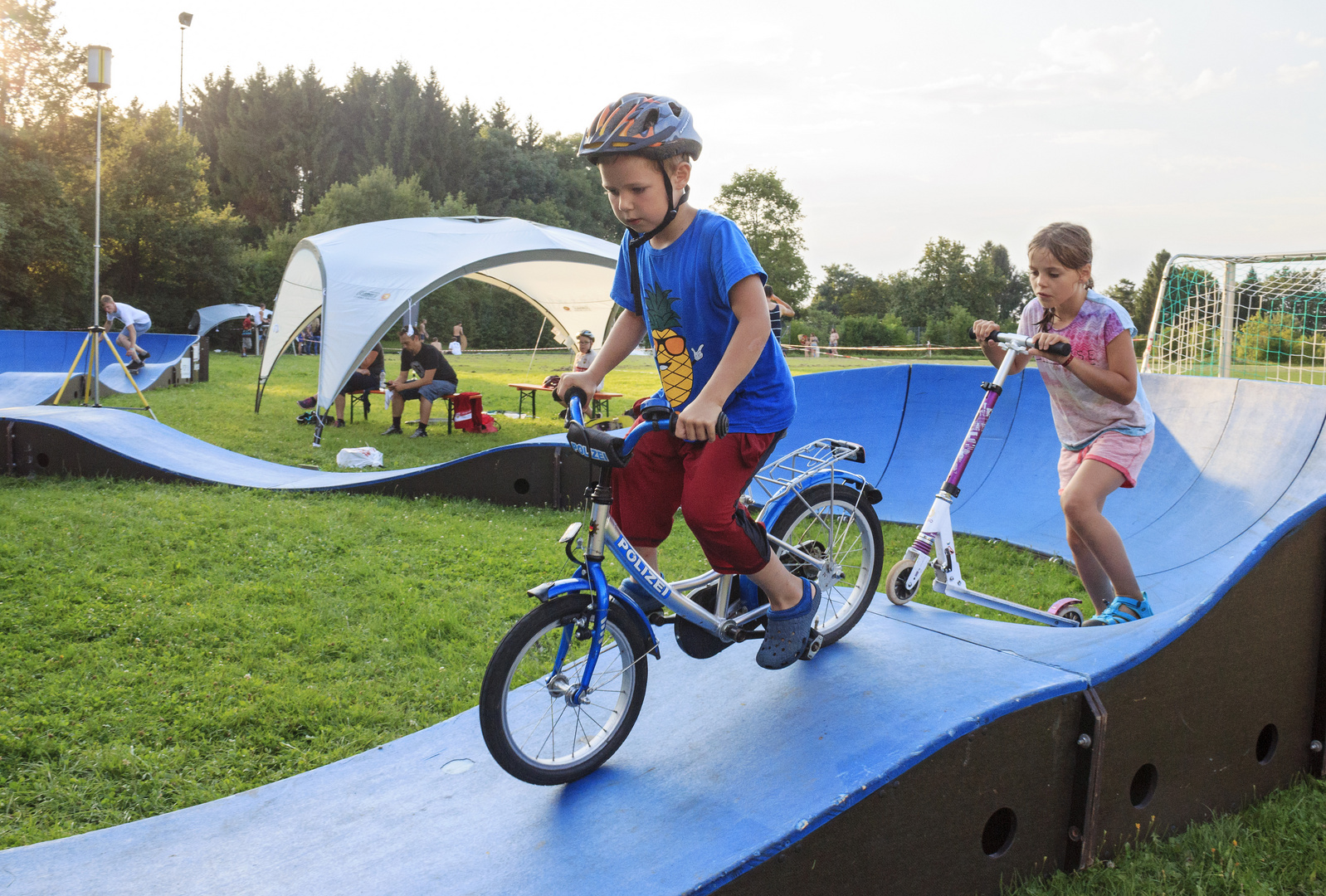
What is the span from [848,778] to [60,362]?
24.2m

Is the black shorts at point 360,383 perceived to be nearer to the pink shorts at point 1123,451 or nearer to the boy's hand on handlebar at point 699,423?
the pink shorts at point 1123,451

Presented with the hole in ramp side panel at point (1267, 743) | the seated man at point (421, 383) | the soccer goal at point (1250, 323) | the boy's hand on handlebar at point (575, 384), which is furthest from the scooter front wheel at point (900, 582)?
the seated man at point (421, 383)

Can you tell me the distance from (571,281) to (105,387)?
902 centimetres

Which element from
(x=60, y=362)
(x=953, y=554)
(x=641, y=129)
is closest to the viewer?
(x=641, y=129)

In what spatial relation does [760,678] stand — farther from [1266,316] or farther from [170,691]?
[1266,316]

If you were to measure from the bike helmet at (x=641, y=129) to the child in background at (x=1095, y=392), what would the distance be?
1.97m

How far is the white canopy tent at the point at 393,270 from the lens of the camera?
13094 millimetres

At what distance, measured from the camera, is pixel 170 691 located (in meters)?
4.11

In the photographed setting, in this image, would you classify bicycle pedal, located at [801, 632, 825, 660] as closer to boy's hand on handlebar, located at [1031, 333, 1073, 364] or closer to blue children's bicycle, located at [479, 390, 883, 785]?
blue children's bicycle, located at [479, 390, 883, 785]

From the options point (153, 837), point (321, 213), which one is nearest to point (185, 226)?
point (321, 213)

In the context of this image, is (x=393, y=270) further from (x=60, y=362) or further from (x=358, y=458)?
(x=60, y=362)

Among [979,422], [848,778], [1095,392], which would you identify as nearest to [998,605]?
[979,422]

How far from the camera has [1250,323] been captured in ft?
32.8

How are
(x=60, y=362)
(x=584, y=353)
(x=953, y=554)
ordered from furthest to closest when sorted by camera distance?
(x=60, y=362)
(x=584, y=353)
(x=953, y=554)
